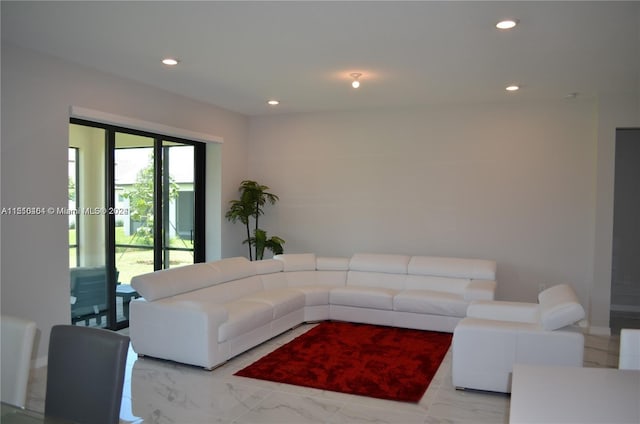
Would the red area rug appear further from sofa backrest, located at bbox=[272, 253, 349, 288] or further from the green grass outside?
the green grass outside

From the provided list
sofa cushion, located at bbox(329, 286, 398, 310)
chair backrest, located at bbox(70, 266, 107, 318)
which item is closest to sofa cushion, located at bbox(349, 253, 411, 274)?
sofa cushion, located at bbox(329, 286, 398, 310)

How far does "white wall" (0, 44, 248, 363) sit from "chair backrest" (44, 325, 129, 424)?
71.9 inches

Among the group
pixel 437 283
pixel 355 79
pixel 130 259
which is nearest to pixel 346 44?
pixel 355 79

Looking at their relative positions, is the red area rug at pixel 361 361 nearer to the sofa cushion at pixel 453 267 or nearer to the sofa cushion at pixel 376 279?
the sofa cushion at pixel 376 279

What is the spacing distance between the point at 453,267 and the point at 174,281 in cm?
327

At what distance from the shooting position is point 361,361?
14.7 feet

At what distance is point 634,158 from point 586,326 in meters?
2.05

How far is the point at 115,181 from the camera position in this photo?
5.43 meters

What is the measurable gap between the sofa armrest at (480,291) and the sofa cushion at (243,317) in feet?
7.11

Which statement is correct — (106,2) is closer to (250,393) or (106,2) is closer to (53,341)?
(53,341)

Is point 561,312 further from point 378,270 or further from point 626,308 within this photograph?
point 626,308

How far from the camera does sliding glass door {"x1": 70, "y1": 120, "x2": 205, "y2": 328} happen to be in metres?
5.30

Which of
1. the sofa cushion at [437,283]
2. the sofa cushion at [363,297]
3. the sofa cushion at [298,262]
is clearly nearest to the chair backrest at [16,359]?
the sofa cushion at [363,297]

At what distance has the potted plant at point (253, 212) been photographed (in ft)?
22.9
